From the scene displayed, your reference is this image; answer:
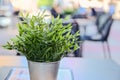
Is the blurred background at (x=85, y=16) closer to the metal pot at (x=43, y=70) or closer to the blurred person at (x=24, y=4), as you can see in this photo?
the blurred person at (x=24, y=4)

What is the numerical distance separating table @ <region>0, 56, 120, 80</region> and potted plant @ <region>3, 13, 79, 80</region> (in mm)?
273

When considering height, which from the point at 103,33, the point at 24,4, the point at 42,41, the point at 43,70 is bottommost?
the point at 103,33

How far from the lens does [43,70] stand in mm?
943

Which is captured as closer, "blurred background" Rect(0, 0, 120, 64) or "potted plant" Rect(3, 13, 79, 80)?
"potted plant" Rect(3, 13, 79, 80)

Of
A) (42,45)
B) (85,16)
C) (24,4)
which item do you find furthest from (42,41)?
(85,16)

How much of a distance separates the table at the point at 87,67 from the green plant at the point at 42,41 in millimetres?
283

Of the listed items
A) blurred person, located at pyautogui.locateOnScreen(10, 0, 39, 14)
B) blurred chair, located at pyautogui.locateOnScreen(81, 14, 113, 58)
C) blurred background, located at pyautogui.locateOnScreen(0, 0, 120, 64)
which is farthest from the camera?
blurred person, located at pyautogui.locateOnScreen(10, 0, 39, 14)

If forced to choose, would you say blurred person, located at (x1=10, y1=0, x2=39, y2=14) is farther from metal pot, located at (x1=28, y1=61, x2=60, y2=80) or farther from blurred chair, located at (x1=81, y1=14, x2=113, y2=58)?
metal pot, located at (x1=28, y1=61, x2=60, y2=80)

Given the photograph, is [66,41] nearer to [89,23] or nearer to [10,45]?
[10,45]

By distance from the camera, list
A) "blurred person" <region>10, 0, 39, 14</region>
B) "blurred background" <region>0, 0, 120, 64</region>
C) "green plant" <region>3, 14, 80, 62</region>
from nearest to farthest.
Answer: "green plant" <region>3, 14, 80, 62</region> → "blurred background" <region>0, 0, 120, 64</region> → "blurred person" <region>10, 0, 39, 14</region>

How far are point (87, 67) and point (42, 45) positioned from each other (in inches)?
20.7

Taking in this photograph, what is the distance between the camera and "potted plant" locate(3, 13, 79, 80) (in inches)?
36.8

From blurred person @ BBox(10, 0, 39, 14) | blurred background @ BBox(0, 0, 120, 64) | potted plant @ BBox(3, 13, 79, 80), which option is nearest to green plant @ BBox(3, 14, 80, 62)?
potted plant @ BBox(3, 13, 79, 80)

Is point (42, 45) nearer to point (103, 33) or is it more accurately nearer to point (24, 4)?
point (103, 33)
